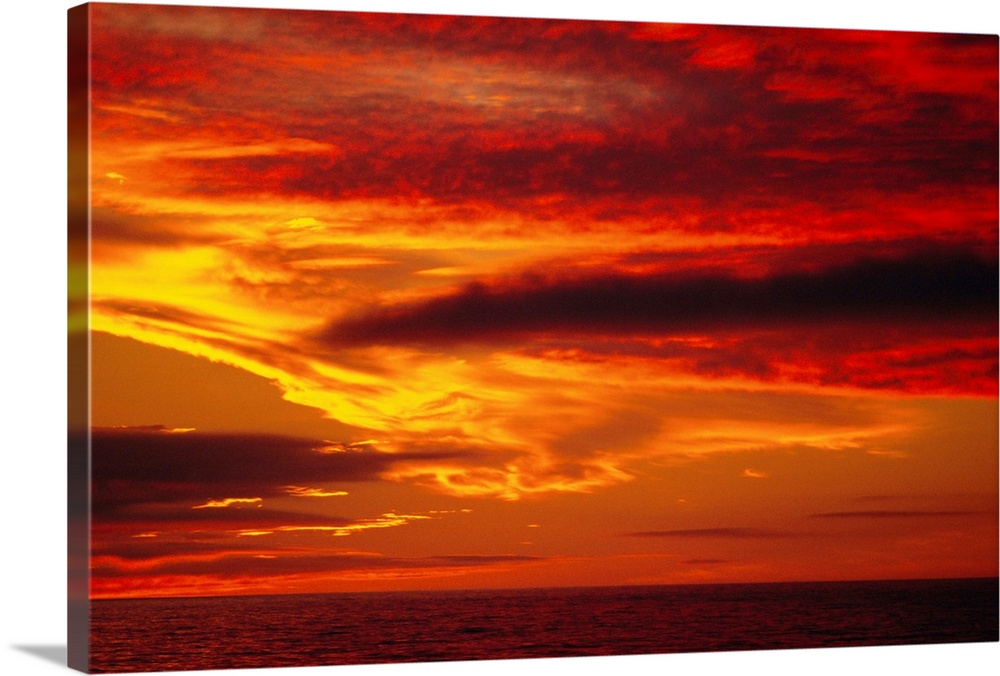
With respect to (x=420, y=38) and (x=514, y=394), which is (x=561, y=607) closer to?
(x=514, y=394)

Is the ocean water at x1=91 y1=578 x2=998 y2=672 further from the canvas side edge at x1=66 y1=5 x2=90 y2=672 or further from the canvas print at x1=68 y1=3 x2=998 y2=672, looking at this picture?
the canvas side edge at x1=66 y1=5 x2=90 y2=672

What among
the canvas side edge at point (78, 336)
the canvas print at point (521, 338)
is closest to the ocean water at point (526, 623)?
the canvas print at point (521, 338)

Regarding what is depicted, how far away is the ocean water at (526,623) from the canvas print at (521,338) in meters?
→ 0.02

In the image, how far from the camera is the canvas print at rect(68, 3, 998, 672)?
38.4ft

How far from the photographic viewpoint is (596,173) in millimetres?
12500

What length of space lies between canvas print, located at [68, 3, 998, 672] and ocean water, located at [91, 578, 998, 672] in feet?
0.07

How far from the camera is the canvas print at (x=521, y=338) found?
38.4ft

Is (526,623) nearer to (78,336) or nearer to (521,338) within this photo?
(521,338)

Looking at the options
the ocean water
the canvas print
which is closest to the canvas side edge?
the canvas print

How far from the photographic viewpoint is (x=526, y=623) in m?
12.3

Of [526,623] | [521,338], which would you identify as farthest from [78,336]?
[526,623]

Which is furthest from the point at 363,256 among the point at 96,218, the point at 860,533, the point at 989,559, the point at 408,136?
the point at 989,559

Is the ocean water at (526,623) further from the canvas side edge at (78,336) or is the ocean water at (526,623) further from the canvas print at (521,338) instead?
the canvas side edge at (78,336)

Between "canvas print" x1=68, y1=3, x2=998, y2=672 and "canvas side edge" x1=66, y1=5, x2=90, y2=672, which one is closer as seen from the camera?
"canvas side edge" x1=66, y1=5, x2=90, y2=672
